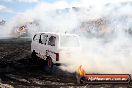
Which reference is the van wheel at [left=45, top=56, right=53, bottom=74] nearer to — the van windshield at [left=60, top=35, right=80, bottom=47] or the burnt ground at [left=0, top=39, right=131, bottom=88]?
the burnt ground at [left=0, top=39, right=131, bottom=88]

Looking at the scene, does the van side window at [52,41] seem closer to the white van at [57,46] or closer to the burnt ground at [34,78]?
the white van at [57,46]

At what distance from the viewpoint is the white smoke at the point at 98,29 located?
1582 centimetres

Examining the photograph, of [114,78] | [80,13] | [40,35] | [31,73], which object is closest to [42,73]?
[31,73]

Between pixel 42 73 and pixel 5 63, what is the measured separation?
4.15 metres

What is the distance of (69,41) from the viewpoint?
16.2 metres

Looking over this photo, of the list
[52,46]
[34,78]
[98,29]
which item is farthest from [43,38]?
[98,29]

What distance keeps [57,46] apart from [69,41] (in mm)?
919

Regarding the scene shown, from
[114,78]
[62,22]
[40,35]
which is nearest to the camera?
[114,78]

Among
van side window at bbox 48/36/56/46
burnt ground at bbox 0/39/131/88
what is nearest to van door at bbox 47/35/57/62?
van side window at bbox 48/36/56/46

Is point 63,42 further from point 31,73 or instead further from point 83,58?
point 31,73

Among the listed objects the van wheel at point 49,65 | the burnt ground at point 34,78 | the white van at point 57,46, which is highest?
the white van at point 57,46

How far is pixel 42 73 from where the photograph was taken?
15.6 metres

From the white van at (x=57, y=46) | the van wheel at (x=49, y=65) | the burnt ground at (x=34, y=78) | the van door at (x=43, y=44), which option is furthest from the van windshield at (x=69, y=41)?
the burnt ground at (x=34, y=78)

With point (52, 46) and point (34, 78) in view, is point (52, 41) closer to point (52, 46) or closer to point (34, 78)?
point (52, 46)
